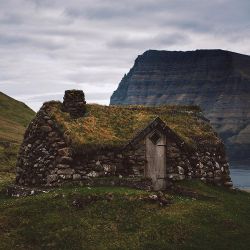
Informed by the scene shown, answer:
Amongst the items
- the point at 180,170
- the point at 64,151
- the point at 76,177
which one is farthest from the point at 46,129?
the point at 180,170

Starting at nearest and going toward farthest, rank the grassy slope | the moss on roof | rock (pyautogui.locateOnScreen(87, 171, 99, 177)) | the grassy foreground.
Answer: the grassy foreground < rock (pyautogui.locateOnScreen(87, 171, 99, 177)) < the moss on roof < the grassy slope

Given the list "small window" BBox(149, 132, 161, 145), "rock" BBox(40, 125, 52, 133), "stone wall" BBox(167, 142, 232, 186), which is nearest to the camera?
"rock" BBox(40, 125, 52, 133)

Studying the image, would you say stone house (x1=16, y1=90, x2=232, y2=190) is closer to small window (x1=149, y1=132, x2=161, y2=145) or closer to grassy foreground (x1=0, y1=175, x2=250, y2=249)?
small window (x1=149, y1=132, x2=161, y2=145)

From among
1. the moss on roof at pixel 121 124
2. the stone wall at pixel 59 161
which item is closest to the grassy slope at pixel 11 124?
the moss on roof at pixel 121 124

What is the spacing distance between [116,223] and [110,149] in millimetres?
7007

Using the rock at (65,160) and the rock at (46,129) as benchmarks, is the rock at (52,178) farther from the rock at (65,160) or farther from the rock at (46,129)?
the rock at (46,129)

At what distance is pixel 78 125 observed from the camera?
29.2 m

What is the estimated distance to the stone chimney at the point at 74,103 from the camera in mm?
30422

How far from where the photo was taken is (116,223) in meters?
21.8

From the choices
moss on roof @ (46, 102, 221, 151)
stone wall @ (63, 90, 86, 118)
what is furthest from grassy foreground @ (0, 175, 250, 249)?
stone wall @ (63, 90, 86, 118)

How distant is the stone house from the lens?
89.9 ft

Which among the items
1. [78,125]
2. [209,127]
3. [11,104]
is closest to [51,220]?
[78,125]

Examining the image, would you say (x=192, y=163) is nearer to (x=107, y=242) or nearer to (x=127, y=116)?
(x=127, y=116)

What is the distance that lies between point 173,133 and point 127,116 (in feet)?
12.1
